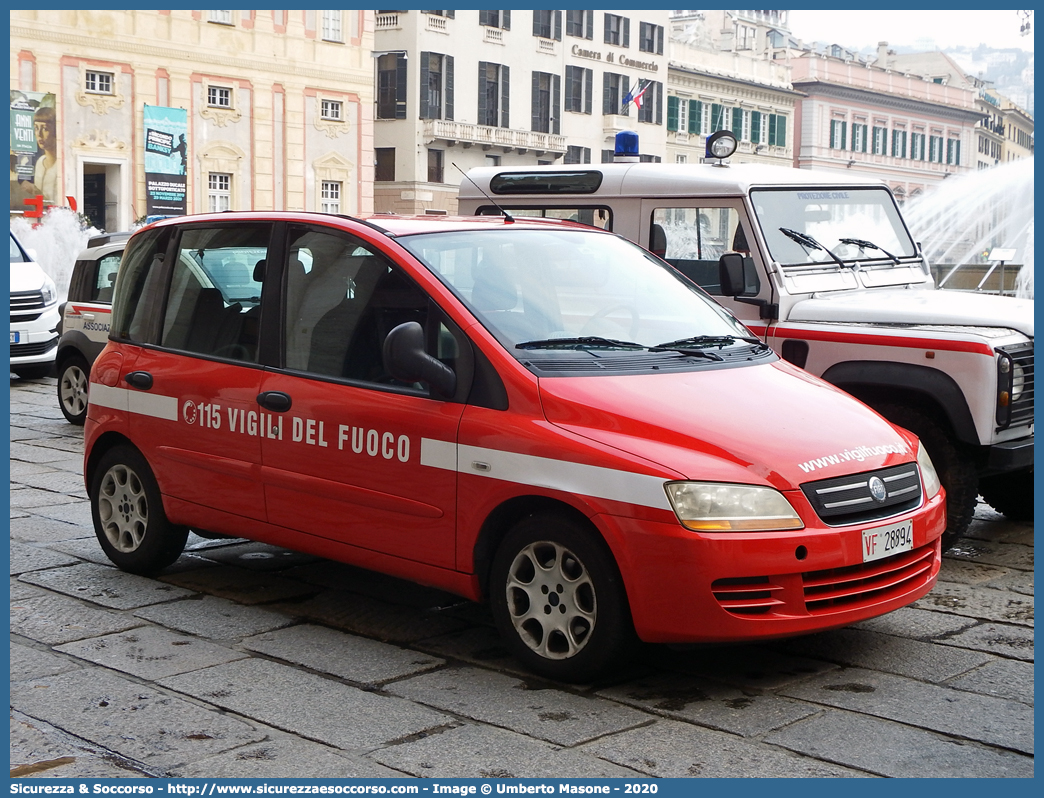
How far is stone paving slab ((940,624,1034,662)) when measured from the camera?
547cm

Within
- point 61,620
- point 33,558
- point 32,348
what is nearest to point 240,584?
point 61,620

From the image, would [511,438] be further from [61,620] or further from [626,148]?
[626,148]

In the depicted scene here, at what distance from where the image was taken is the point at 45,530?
25.5 ft

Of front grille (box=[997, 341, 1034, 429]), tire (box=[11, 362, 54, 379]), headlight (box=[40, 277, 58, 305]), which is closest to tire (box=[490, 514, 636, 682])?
A: front grille (box=[997, 341, 1034, 429])

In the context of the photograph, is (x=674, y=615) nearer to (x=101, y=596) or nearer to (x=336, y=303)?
(x=336, y=303)

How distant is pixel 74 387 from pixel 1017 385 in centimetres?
909

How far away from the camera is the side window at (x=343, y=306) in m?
5.52

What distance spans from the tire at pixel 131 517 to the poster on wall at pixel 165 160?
1203 inches

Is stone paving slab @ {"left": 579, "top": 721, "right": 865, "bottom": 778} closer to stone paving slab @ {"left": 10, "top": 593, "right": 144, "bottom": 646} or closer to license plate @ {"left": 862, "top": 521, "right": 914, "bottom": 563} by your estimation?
license plate @ {"left": 862, "top": 521, "right": 914, "bottom": 563}

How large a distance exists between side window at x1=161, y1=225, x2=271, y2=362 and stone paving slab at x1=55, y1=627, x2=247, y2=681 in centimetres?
129

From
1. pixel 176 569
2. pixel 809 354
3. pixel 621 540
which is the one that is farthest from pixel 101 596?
pixel 809 354

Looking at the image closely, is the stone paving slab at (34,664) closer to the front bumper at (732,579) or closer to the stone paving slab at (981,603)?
the front bumper at (732,579)

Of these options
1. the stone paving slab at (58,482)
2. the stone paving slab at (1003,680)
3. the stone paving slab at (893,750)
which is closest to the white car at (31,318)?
the stone paving slab at (58,482)

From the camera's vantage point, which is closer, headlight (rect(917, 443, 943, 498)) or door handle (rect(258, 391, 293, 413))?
headlight (rect(917, 443, 943, 498))
